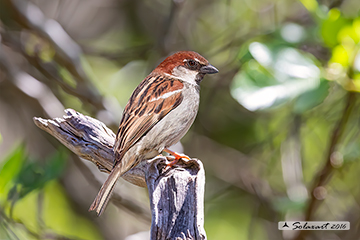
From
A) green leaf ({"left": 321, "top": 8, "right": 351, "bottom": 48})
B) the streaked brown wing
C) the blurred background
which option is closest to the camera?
the streaked brown wing

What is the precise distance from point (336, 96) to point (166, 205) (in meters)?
2.98

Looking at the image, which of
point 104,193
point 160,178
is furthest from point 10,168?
point 160,178

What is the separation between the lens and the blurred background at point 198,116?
4.48 meters

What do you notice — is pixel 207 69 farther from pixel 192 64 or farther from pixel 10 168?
pixel 10 168

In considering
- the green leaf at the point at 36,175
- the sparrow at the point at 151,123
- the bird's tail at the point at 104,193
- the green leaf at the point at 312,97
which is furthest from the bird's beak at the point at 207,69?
the green leaf at the point at 36,175

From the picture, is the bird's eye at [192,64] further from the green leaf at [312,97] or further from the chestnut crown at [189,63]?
the green leaf at [312,97]

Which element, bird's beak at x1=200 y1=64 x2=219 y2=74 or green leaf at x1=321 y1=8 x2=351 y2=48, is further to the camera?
bird's beak at x1=200 y1=64 x2=219 y2=74

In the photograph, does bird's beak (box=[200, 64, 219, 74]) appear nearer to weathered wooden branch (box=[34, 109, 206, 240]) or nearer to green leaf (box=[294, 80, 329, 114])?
green leaf (box=[294, 80, 329, 114])

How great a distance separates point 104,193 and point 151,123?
0.60 meters

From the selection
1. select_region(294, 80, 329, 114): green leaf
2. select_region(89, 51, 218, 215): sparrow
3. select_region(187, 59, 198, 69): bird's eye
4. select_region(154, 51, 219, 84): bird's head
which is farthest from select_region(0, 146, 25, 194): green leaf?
select_region(294, 80, 329, 114): green leaf

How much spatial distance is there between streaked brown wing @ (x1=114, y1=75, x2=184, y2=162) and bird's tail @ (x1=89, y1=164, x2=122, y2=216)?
10 cm

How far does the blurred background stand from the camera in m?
4.48

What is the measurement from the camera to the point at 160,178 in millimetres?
2951

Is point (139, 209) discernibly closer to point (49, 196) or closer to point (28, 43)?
point (49, 196)
